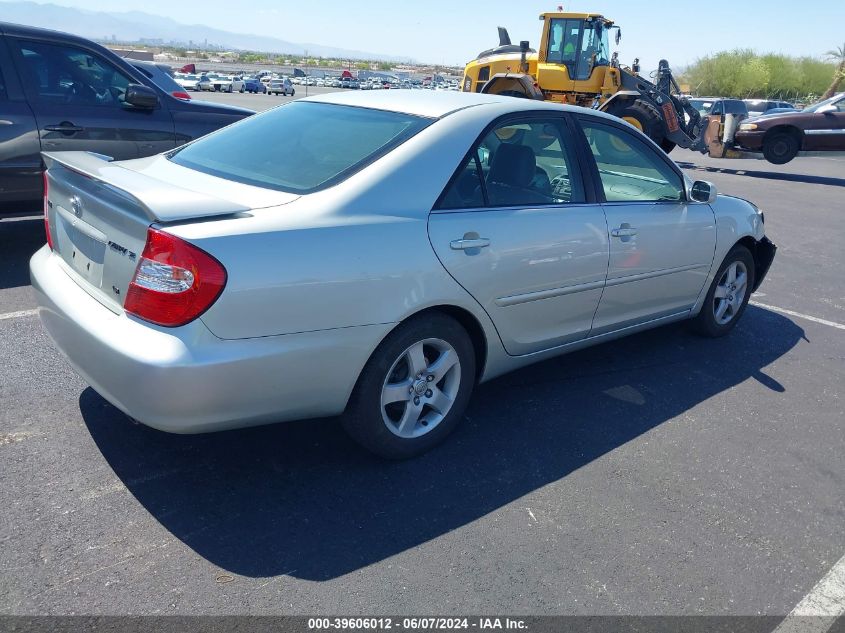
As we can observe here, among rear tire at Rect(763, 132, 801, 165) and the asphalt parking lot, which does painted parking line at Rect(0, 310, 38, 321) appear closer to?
the asphalt parking lot

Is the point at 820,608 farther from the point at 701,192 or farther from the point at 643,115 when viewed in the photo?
the point at 643,115

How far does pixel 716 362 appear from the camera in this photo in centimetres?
495

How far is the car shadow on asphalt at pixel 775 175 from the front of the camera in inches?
664

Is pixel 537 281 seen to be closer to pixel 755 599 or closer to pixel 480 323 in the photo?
pixel 480 323

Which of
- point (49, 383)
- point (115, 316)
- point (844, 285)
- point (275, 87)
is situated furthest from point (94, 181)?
point (275, 87)

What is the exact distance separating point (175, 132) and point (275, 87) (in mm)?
51489

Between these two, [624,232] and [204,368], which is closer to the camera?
[204,368]

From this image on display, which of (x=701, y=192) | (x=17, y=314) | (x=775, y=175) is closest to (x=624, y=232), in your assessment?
(x=701, y=192)

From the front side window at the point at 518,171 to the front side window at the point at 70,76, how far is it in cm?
389

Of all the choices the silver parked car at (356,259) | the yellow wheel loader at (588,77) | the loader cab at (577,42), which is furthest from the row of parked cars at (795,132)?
the silver parked car at (356,259)

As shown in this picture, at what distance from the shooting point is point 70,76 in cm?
598

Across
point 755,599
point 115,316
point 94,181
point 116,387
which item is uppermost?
point 94,181

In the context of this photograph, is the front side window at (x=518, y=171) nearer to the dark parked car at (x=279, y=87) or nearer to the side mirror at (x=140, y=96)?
the side mirror at (x=140, y=96)

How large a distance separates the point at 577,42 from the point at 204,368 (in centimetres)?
1659
